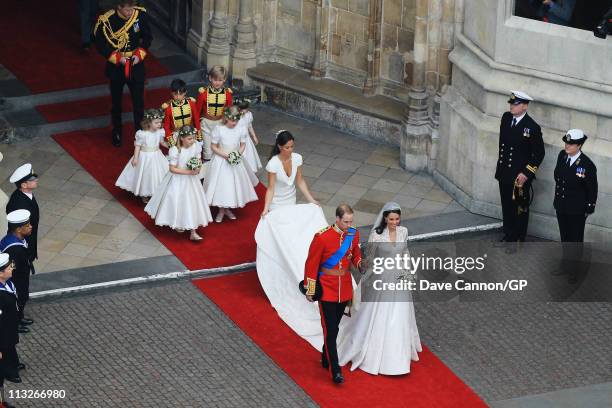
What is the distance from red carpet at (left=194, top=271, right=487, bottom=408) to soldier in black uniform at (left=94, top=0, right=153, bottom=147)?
446cm

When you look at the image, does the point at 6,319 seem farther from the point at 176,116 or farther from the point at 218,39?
the point at 218,39

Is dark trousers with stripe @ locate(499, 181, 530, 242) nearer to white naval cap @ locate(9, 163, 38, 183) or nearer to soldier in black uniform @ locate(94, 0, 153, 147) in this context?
soldier in black uniform @ locate(94, 0, 153, 147)

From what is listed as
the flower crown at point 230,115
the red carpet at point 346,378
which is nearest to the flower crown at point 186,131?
the flower crown at point 230,115

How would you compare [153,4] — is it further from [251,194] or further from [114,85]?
[251,194]

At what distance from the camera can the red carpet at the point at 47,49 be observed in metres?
26.1

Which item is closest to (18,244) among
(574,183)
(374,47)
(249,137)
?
(249,137)

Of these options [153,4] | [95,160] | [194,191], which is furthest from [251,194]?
[153,4]

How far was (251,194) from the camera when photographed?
74.3ft

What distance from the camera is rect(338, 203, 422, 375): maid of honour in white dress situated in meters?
19.0

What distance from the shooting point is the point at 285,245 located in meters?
20.8

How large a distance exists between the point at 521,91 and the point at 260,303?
4.08m

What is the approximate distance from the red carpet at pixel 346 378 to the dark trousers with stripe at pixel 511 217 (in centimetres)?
273

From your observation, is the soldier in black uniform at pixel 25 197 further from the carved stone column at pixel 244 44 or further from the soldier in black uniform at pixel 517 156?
the carved stone column at pixel 244 44

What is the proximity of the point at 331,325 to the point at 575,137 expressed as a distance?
3822mm
